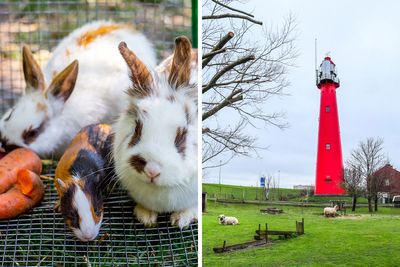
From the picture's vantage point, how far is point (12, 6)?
5.50 ft

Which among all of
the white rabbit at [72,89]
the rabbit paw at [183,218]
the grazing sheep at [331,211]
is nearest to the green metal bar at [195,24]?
the white rabbit at [72,89]

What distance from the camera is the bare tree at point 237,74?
3.21 metres

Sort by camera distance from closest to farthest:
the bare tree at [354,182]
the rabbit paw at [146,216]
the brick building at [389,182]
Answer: the rabbit paw at [146,216] → the brick building at [389,182] → the bare tree at [354,182]

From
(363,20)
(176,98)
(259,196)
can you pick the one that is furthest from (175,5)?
(259,196)

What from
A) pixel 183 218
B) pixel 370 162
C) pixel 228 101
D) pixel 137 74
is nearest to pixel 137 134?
pixel 137 74

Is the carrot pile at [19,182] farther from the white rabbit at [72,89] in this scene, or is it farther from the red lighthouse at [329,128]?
the red lighthouse at [329,128]

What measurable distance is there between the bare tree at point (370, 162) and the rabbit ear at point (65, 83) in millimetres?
1851

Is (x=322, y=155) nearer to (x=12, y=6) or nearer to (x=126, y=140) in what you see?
(x=126, y=140)

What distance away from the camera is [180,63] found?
1636 mm

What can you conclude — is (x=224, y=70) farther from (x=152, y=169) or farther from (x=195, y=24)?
(x=152, y=169)

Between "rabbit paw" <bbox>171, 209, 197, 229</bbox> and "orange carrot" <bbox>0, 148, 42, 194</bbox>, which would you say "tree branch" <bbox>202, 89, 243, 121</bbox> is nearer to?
"rabbit paw" <bbox>171, 209, 197, 229</bbox>

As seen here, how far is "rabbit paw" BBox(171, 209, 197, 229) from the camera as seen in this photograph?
5.55 ft

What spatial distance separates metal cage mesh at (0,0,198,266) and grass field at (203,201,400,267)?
→ 1.52 meters

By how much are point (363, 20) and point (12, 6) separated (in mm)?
1910
